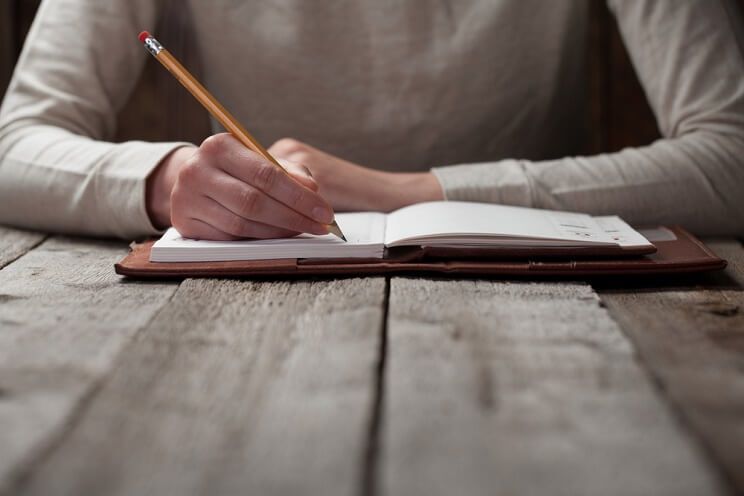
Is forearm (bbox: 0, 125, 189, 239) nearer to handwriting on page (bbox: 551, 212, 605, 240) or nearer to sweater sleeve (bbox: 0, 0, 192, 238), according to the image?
sweater sleeve (bbox: 0, 0, 192, 238)

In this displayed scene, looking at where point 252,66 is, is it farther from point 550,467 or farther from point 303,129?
point 550,467

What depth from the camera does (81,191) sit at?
3.54 feet

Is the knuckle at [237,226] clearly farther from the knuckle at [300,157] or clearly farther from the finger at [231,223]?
the knuckle at [300,157]

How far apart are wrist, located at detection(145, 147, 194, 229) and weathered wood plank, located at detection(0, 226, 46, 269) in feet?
0.55

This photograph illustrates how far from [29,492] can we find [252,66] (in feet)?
3.98

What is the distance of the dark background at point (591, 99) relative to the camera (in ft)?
6.59

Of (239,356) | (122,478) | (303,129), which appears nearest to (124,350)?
(239,356)

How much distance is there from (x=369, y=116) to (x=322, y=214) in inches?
28.0

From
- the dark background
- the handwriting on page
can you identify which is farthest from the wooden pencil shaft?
the dark background

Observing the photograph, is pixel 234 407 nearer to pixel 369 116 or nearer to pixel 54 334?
pixel 54 334

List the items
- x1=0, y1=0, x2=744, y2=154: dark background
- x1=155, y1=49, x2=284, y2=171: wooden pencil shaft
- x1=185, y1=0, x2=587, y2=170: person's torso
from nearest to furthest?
1. x1=155, y1=49, x2=284, y2=171: wooden pencil shaft
2. x1=185, y1=0, x2=587, y2=170: person's torso
3. x1=0, y1=0, x2=744, y2=154: dark background

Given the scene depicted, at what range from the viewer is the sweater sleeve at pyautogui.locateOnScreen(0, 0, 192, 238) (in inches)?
42.3

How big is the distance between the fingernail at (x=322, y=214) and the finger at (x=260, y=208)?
0.01 m

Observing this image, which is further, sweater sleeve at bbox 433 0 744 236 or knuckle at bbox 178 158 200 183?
sweater sleeve at bbox 433 0 744 236
